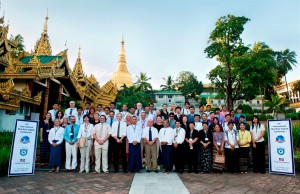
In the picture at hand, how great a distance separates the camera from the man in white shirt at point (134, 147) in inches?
291

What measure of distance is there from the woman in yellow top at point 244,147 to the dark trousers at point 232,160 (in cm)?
22

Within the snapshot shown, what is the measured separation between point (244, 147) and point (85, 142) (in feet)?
16.2

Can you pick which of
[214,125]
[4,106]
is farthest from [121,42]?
[214,125]

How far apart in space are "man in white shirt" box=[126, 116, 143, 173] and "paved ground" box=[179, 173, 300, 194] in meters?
1.39

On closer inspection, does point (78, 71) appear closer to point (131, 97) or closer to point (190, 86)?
point (131, 97)

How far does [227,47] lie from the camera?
94.5 ft

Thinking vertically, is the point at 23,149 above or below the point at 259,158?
above

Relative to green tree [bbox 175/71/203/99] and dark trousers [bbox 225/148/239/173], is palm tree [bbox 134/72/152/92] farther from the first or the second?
dark trousers [bbox 225/148/239/173]

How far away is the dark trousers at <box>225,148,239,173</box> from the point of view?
7.44 metres

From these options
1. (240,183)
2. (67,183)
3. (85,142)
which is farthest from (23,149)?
(240,183)

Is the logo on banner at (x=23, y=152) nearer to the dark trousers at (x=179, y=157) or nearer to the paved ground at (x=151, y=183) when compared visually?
the paved ground at (x=151, y=183)

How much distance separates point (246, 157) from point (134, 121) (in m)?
3.66

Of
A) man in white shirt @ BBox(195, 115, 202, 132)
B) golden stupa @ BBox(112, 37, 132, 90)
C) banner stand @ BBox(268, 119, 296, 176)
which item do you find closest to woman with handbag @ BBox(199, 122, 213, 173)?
man in white shirt @ BBox(195, 115, 202, 132)

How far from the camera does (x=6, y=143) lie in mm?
8969
